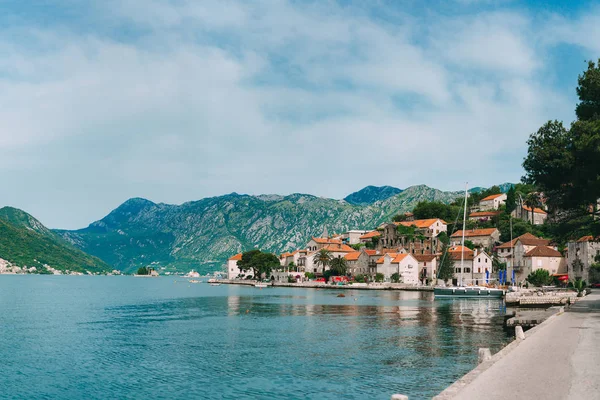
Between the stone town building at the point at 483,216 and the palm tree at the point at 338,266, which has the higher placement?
the stone town building at the point at 483,216

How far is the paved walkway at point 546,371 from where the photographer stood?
52.9ft

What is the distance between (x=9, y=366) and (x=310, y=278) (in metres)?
161

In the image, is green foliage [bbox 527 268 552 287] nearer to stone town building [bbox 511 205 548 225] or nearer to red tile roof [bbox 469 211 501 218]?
stone town building [bbox 511 205 548 225]

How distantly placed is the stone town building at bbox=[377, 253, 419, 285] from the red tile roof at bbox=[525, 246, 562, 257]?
1468 inches

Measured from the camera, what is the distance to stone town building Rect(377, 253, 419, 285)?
165 meters

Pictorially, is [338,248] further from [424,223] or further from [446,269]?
[446,269]

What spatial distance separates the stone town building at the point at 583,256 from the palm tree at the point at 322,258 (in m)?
83.9

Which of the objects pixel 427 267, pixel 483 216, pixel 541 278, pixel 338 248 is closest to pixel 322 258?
pixel 338 248

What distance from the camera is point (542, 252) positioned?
446 ft

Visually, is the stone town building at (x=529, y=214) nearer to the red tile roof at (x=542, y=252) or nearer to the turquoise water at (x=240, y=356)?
the red tile roof at (x=542, y=252)

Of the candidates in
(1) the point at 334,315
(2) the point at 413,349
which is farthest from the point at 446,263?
(2) the point at 413,349

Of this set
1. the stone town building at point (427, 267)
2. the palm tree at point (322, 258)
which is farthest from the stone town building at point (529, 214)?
the palm tree at point (322, 258)

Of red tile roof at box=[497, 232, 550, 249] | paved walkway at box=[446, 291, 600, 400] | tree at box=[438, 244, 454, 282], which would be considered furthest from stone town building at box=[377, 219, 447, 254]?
paved walkway at box=[446, 291, 600, 400]

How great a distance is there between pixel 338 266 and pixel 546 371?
6427 inches
